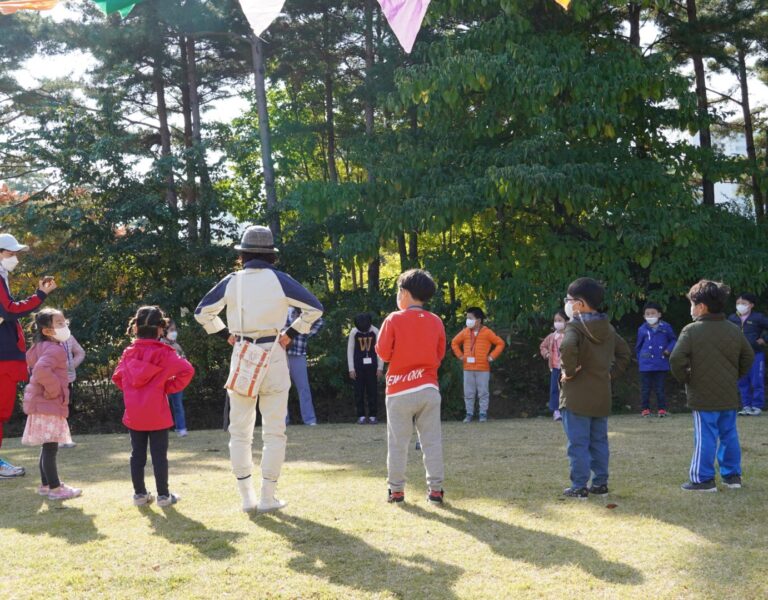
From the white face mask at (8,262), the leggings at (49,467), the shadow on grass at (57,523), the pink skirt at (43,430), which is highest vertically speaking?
the white face mask at (8,262)

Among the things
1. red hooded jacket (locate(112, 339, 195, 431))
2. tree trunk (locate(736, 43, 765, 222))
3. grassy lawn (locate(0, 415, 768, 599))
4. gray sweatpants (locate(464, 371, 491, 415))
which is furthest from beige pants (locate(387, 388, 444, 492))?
tree trunk (locate(736, 43, 765, 222))

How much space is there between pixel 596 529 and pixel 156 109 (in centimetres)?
2258

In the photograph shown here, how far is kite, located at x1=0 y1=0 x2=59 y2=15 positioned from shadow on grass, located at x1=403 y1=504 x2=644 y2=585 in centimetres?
457

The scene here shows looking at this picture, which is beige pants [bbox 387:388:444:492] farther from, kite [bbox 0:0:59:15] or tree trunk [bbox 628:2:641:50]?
tree trunk [bbox 628:2:641:50]

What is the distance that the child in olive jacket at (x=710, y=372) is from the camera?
6480 millimetres

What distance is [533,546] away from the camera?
502cm

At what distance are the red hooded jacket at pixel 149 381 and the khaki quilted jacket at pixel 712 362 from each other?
379 centimetres

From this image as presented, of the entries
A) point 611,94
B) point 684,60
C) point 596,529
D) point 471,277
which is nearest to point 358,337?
point 471,277

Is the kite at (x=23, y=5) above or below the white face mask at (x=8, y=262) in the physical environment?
above

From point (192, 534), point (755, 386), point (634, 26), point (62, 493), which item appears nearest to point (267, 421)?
point (192, 534)

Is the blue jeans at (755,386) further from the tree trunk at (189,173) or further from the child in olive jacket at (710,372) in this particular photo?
the tree trunk at (189,173)

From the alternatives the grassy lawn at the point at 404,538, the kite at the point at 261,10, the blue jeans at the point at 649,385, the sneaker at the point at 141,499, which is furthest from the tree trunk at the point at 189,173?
the kite at the point at 261,10

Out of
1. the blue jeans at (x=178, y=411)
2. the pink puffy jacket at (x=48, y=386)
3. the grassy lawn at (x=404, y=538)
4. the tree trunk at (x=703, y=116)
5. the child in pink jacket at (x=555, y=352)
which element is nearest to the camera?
the grassy lawn at (x=404, y=538)

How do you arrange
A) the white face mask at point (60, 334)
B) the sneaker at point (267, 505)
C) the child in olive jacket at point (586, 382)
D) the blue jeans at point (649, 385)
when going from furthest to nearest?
the blue jeans at point (649, 385)
the white face mask at point (60, 334)
the child in olive jacket at point (586, 382)
the sneaker at point (267, 505)
